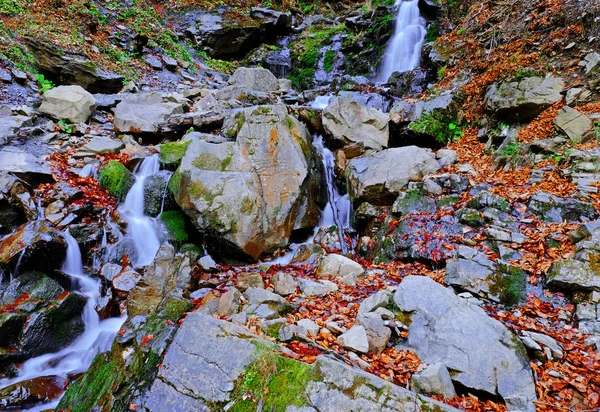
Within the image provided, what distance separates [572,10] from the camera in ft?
26.9

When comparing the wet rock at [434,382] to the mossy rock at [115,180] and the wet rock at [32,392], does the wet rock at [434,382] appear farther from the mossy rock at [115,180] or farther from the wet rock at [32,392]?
the mossy rock at [115,180]

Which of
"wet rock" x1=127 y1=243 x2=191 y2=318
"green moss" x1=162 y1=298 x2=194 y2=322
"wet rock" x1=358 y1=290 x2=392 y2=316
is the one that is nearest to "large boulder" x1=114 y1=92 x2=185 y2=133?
"wet rock" x1=127 y1=243 x2=191 y2=318

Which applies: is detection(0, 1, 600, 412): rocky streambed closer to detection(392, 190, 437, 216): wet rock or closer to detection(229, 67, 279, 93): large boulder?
detection(392, 190, 437, 216): wet rock

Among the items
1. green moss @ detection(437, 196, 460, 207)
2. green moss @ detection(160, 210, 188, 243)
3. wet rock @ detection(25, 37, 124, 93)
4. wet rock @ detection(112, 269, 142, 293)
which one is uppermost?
wet rock @ detection(25, 37, 124, 93)

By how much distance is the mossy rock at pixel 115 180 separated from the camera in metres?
7.74

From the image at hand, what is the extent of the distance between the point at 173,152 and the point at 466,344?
24.4ft

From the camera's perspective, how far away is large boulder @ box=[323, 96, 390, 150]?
923cm

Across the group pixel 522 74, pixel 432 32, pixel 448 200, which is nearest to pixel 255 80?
pixel 432 32

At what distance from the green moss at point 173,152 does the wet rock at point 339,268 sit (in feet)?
14.7

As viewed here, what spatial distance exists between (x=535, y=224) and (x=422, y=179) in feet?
7.81

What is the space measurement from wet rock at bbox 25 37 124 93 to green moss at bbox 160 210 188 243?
22.0 feet

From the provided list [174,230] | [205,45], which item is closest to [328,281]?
[174,230]

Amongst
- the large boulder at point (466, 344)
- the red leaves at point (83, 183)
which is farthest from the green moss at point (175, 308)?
the red leaves at point (83, 183)

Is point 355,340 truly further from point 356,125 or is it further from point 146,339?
point 356,125
